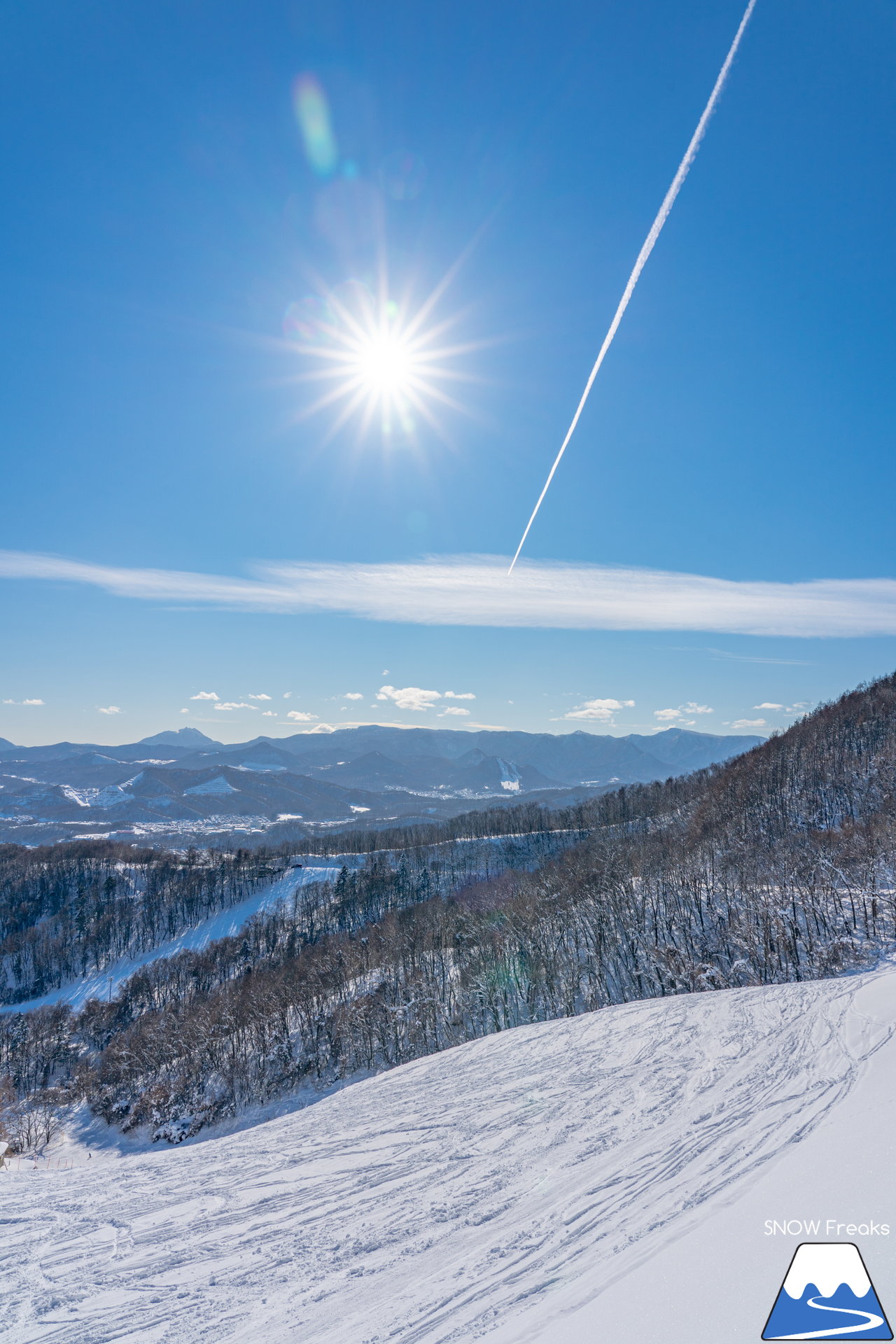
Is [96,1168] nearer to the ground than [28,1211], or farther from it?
nearer to the ground

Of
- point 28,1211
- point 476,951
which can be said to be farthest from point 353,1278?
point 476,951

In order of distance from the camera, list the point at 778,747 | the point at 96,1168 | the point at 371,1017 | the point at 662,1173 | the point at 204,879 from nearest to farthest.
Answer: the point at 662,1173
the point at 96,1168
the point at 371,1017
the point at 778,747
the point at 204,879

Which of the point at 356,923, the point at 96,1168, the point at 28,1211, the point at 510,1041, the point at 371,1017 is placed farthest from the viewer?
the point at 356,923

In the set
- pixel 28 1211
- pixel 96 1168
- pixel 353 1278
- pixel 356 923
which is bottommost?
pixel 356 923

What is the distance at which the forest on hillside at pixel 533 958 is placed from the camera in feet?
143

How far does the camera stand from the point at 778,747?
110m

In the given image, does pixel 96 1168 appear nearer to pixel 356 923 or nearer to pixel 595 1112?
pixel 595 1112

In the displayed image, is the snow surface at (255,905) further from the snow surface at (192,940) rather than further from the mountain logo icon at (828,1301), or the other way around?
the mountain logo icon at (828,1301)

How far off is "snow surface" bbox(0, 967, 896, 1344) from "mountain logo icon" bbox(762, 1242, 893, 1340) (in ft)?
0.52

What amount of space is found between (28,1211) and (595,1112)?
44.0ft

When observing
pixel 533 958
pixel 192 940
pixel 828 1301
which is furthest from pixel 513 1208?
pixel 192 940

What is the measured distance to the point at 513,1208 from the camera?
30.9ft

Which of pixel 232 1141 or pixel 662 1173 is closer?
pixel 662 1173

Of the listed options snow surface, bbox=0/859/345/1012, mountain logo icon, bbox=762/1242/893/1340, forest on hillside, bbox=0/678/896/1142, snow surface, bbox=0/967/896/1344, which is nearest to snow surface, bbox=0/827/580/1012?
snow surface, bbox=0/859/345/1012
